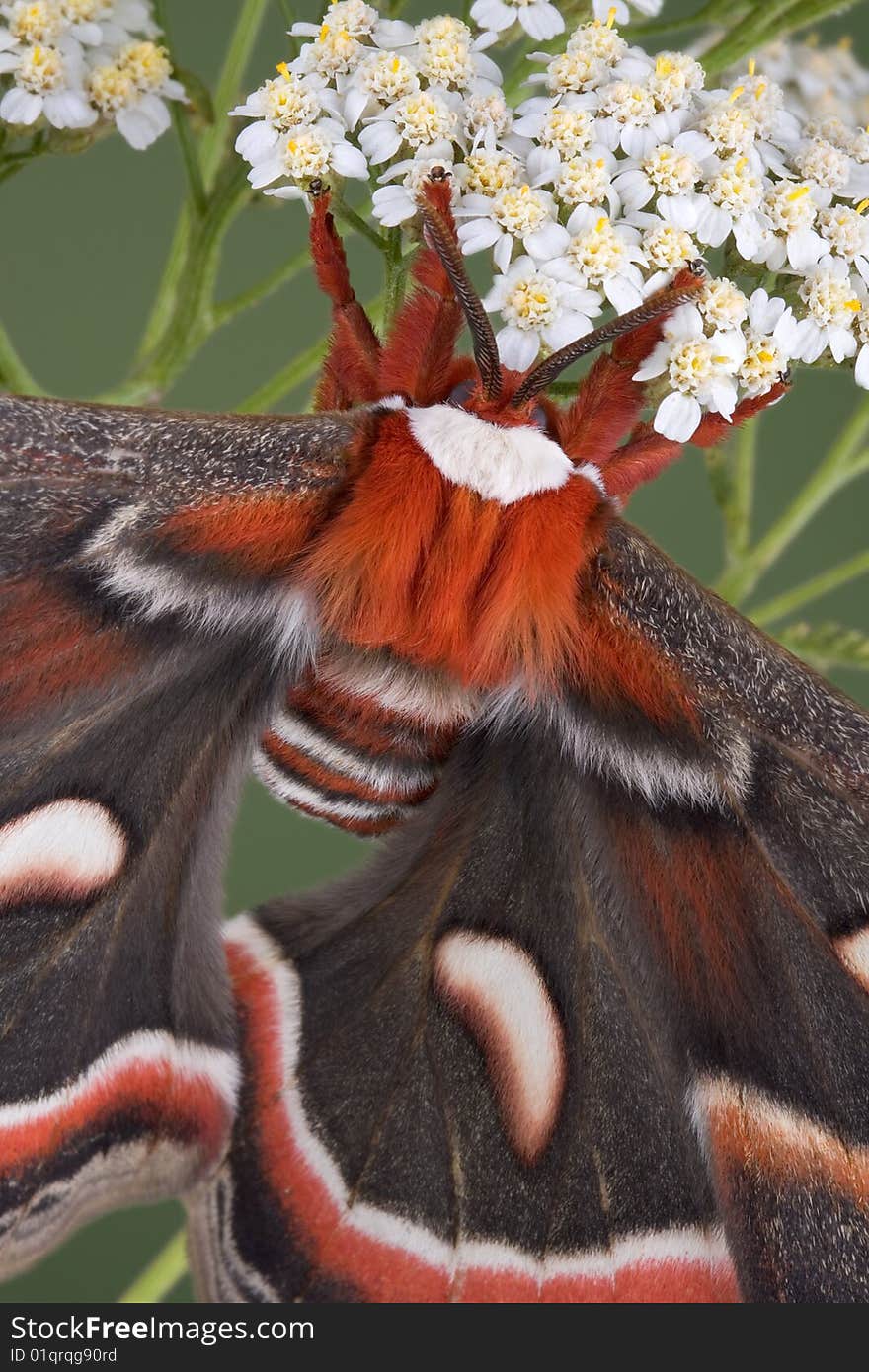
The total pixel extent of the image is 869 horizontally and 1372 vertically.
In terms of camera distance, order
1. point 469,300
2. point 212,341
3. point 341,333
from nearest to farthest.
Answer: point 469,300, point 341,333, point 212,341

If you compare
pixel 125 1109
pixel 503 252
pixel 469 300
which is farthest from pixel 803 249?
pixel 125 1109

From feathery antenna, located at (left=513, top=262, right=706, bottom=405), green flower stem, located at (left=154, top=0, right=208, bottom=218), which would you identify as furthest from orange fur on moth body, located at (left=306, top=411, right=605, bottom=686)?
green flower stem, located at (left=154, top=0, right=208, bottom=218)

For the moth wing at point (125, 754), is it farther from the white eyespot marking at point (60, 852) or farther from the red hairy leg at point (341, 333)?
the red hairy leg at point (341, 333)

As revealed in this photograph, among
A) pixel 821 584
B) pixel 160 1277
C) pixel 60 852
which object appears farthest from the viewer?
pixel 821 584

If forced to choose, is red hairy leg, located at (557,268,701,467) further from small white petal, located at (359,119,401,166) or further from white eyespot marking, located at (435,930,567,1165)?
white eyespot marking, located at (435,930,567,1165)

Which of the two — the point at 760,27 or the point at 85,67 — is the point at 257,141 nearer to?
the point at 85,67

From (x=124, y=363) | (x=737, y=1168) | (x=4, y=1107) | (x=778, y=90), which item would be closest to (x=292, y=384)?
(x=778, y=90)
